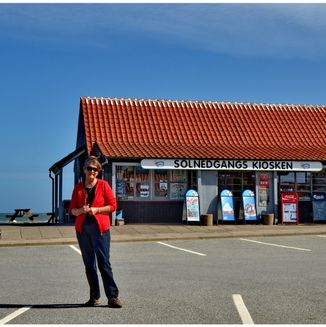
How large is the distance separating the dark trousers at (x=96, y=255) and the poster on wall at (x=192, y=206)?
1571 centimetres

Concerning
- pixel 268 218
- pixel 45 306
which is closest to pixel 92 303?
pixel 45 306

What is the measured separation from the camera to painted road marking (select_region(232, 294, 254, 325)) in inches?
269

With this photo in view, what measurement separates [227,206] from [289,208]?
2440 millimetres

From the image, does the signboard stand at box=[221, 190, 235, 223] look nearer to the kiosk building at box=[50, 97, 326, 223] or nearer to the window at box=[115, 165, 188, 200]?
the kiosk building at box=[50, 97, 326, 223]

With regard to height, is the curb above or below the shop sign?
below

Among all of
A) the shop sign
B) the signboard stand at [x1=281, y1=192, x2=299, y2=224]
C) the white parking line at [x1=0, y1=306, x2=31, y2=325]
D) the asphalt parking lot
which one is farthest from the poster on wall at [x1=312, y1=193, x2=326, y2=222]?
the white parking line at [x1=0, y1=306, x2=31, y2=325]

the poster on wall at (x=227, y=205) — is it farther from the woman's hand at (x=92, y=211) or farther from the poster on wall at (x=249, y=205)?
the woman's hand at (x=92, y=211)

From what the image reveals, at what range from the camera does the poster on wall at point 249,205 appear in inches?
947

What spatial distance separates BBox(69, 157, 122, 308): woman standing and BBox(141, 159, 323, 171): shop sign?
15.1m

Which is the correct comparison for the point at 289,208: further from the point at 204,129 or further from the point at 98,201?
the point at 98,201

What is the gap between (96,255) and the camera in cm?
770

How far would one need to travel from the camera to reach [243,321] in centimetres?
682

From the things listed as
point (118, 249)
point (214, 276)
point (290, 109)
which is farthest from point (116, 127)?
point (214, 276)

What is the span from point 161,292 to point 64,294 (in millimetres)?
1345
